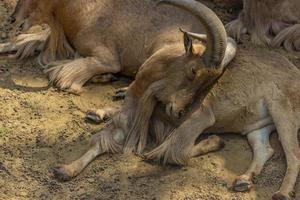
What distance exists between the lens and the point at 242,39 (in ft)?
21.1

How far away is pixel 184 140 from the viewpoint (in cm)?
491

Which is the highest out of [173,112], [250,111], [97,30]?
[97,30]

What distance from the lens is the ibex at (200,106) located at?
4.89 meters

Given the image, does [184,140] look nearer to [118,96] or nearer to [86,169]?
[86,169]

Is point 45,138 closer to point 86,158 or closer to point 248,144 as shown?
point 86,158

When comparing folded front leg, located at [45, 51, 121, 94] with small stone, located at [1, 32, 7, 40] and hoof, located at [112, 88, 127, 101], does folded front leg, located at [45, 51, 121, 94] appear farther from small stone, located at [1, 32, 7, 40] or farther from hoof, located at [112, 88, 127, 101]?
small stone, located at [1, 32, 7, 40]

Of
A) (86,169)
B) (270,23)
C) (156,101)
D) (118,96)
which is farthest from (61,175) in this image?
(270,23)

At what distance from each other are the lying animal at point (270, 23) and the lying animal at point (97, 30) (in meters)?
0.82

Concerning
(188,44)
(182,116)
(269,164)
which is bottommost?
(269,164)

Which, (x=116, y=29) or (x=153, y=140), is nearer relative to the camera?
(x=153, y=140)

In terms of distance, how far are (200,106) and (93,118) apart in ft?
3.11

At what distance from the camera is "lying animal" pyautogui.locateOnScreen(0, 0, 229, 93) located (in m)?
5.89

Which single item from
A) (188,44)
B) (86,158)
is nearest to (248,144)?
(188,44)

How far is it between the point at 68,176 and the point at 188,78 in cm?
118
